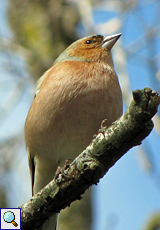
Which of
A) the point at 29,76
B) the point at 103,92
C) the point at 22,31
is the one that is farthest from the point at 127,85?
the point at 22,31

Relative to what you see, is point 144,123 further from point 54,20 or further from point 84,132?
point 54,20

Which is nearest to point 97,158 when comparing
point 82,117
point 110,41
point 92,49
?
point 82,117

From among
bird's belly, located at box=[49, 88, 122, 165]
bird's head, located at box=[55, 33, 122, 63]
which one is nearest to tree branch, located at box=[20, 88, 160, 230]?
bird's belly, located at box=[49, 88, 122, 165]

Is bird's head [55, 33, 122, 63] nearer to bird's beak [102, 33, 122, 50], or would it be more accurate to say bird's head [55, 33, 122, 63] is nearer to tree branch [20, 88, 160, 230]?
bird's beak [102, 33, 122, 50]

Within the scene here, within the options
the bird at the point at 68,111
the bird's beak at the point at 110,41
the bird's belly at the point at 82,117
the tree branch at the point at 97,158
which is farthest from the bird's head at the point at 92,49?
the tree branch at the point at 97,158

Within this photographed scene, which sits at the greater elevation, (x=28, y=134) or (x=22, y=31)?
(x=22, y=31)
